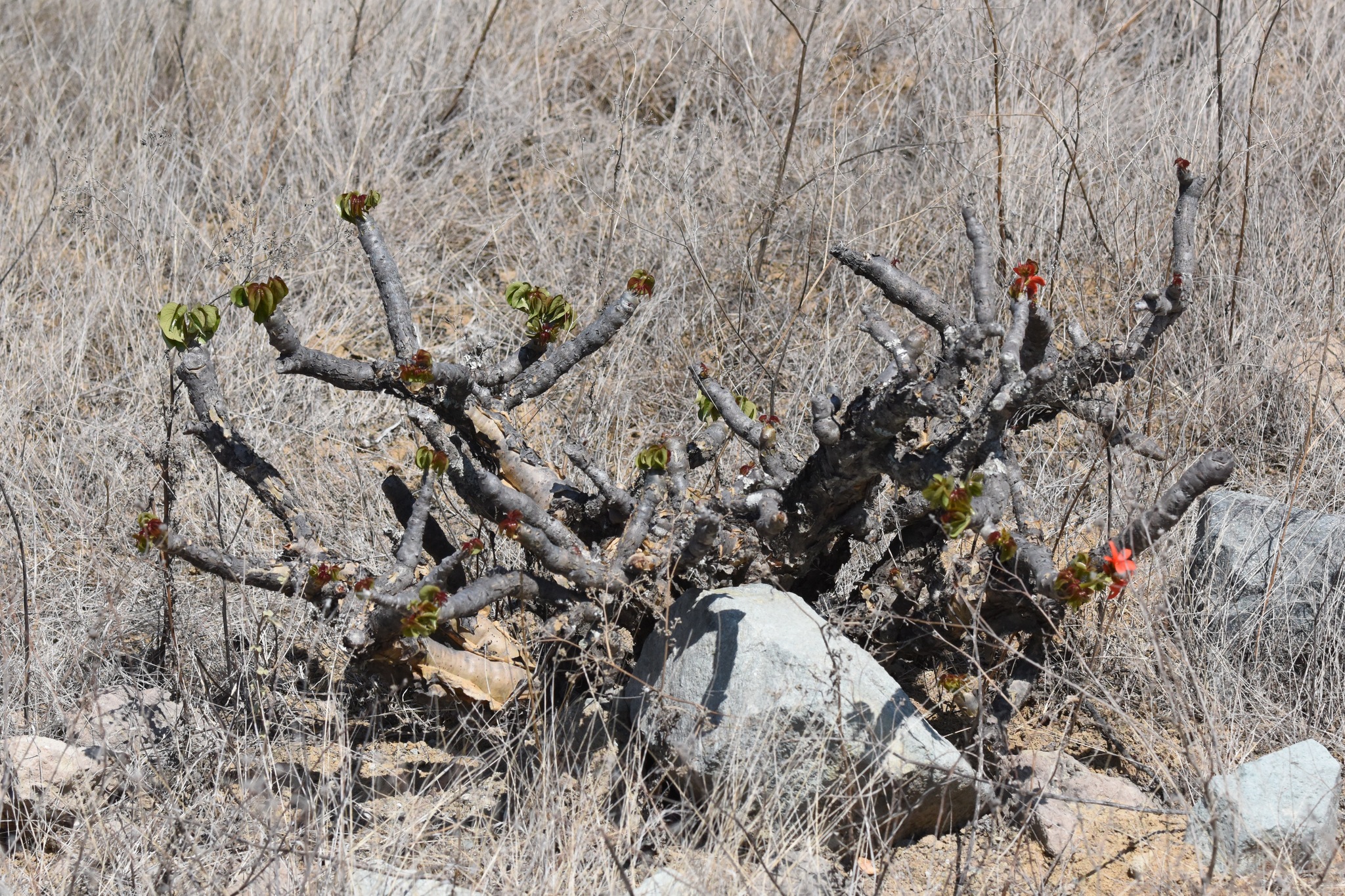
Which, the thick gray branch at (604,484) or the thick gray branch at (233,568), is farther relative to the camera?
the thick gray branch at (604,484)

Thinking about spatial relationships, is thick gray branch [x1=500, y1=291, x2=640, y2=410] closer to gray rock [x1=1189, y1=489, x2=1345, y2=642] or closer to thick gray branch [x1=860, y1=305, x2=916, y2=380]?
thick gray branch [x1=860, y1=305, x2=916, y2=380]

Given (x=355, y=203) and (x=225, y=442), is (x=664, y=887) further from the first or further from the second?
(x=355, y=203)

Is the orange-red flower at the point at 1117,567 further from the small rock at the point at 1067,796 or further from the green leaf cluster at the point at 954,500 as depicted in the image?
the small rock at the point at 1067,796

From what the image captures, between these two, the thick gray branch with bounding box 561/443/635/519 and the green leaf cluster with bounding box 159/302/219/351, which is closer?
the green leaf cluster with bounding box 159/302/219/351

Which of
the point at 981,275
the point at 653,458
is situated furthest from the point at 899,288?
the point at 653,458

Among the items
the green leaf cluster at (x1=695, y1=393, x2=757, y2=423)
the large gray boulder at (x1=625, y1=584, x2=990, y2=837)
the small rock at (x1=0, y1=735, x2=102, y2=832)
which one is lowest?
the small rock at (x1=0, y1=735, x2=102, y2=832)

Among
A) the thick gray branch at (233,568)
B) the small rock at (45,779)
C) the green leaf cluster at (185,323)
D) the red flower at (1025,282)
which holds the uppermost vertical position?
the red flower at (1025,282)

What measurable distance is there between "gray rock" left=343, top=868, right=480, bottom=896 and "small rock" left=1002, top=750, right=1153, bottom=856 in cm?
111

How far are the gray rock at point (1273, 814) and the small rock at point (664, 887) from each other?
A: 986 mm

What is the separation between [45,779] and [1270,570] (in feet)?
9.20

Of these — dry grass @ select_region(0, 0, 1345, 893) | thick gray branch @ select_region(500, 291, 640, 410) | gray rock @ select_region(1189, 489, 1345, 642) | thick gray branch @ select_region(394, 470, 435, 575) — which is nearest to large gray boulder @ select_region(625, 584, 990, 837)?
dry grass @ select_region(0, 0, 1345, 893)

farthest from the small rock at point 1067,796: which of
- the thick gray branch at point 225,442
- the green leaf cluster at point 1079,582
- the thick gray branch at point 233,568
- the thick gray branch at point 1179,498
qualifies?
the thick gray branch at point 225,442

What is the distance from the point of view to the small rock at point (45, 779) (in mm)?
2320

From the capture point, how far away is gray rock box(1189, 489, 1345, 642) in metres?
2.64
